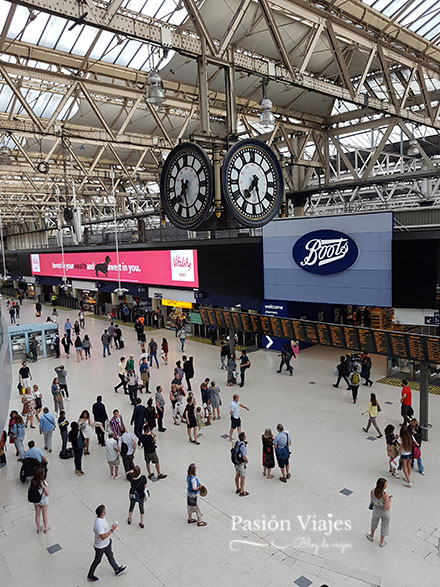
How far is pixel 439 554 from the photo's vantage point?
20.8ft

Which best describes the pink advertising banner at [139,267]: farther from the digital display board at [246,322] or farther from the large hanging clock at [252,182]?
the large hanging clock at [252,182]

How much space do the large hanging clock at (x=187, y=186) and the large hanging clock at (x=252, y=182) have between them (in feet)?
0.72

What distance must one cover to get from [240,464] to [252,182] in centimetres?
535

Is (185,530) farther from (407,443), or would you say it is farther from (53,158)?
(53,158)

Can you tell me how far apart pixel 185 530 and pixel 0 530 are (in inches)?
123

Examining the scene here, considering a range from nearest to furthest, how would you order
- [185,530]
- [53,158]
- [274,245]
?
[185,530] → [274,245] → [53,158]

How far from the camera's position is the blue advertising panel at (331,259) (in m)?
14.5

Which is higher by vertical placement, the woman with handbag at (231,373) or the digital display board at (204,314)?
the digital display board at (204,314)

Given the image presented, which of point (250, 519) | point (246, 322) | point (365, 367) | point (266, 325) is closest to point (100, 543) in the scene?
point (250, 519)

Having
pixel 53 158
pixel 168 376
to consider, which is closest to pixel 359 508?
pixel 168 376

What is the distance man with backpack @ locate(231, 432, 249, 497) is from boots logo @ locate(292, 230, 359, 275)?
8933 mm

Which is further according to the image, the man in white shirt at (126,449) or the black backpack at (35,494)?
the man in white shirt at (126,449)

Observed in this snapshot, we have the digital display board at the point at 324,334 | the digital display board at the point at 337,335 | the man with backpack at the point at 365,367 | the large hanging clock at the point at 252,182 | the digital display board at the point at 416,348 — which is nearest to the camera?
A: the large hanging clock at the point at 252,182

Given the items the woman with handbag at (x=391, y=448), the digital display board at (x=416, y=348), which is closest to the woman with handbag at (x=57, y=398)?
the woman with handbag at (x=391, y=448)
